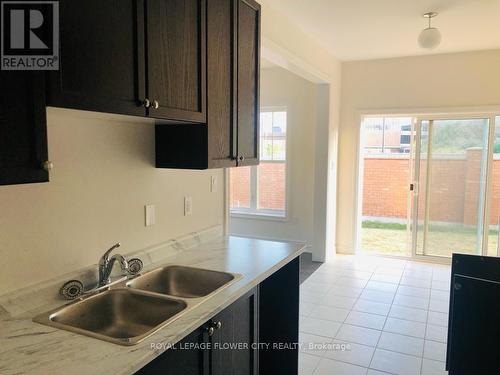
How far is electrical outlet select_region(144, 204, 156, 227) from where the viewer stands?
6.99 feet

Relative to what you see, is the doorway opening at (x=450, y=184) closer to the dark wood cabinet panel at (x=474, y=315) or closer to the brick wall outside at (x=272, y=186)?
the brick wall outside at (x=272, y=186)

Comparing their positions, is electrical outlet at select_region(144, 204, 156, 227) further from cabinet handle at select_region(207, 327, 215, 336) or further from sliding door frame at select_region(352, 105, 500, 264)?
sliding door frame at select_region(352, 105, 500, 264)

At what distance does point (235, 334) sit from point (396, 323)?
2.14 m

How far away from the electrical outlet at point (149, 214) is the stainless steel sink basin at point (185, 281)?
0.90 ft

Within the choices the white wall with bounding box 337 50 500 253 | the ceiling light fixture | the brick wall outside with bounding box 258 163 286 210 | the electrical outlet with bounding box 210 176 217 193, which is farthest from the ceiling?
the brick wall outside with bounding box 258 163 286 210

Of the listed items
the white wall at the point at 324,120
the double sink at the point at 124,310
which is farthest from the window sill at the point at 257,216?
the double sink at the point at 124,310

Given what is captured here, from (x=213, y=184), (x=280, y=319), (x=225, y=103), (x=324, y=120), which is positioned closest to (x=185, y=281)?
(x=280, y=319)

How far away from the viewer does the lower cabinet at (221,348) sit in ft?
4.50

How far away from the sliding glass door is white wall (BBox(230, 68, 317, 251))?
4.66ft

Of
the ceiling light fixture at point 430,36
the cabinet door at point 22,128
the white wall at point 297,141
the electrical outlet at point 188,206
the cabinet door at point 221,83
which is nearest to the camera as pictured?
the cabinet door at point 22,128

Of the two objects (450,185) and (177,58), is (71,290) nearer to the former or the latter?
(177,58)

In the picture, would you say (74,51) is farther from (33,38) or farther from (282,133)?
(282,133)

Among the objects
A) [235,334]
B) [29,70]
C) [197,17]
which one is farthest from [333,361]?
[29,70]

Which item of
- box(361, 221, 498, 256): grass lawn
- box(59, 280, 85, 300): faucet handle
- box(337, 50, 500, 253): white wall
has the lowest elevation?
box(361, 221, 498, 256): grass lawn
